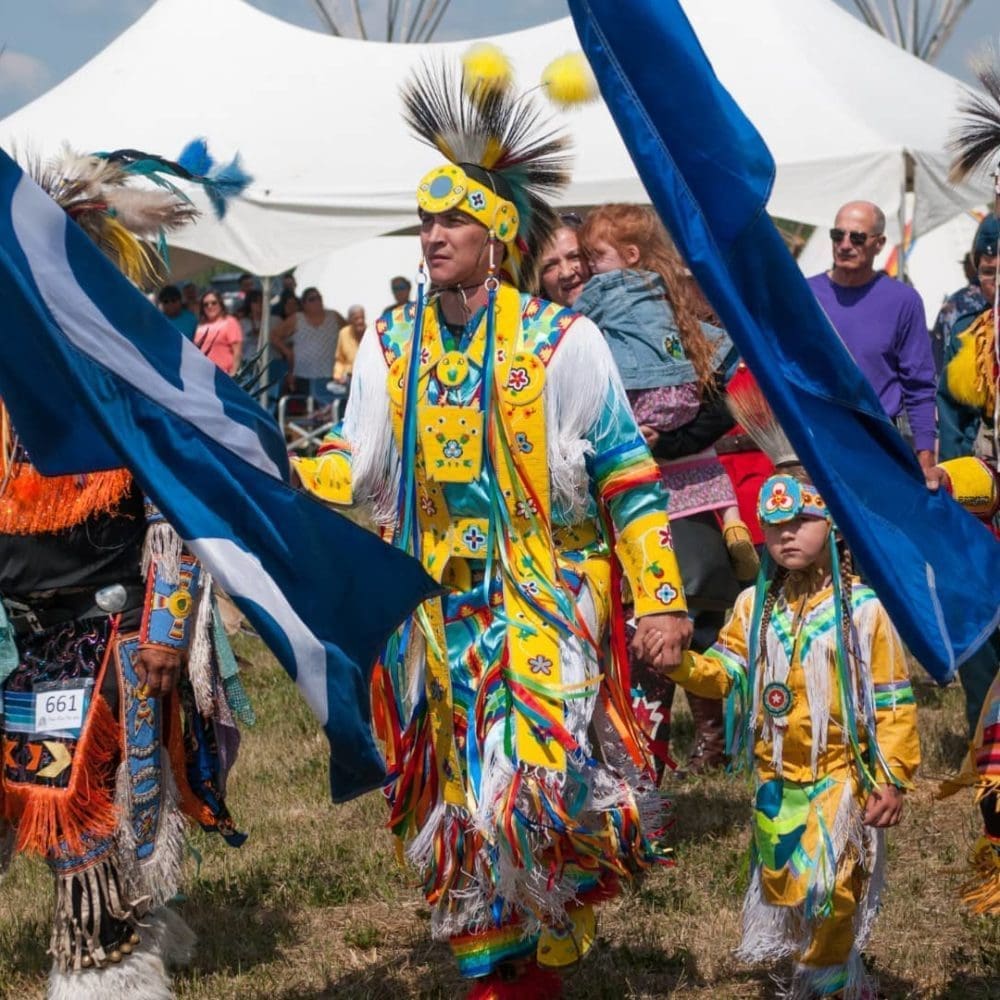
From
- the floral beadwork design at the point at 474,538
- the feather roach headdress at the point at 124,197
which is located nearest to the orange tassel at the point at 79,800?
the floral beadwork design at the point at 474,538

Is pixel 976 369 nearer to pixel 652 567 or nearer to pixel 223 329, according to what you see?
pixel 652 567

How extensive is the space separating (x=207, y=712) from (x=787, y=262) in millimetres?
1815

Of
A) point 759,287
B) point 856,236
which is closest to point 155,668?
point 759,287

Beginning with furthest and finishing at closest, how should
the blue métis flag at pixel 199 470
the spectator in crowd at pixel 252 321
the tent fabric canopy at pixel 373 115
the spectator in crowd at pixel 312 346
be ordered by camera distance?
the spectator in crowd at pixel 252 321 → the spectator in crowd at pixel 312 346 → the tent fabric canopy at pixel 373 115 → the blue métis flag at pixel 199 470

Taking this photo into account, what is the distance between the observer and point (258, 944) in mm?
4633

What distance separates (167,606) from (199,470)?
55 centimetres

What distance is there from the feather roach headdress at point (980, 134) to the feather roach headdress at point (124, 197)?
186 centimetres

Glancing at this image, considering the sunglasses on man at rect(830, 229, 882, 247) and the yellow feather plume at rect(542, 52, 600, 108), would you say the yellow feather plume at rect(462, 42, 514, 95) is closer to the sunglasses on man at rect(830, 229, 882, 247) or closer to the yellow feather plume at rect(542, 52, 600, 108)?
the yellow feather plume at rect(542, 52, 600, 108)

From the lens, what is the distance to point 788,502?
12.6 feet

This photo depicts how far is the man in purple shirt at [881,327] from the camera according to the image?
245 inches

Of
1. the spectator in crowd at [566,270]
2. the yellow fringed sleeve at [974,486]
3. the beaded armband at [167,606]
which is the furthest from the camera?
the spectator in crowd at [566,270]

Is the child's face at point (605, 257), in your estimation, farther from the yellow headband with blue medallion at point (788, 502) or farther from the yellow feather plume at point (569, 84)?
the yellow headband with blue medallion at point (788, 502)

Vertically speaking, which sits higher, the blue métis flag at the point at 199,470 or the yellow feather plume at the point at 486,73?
the yellow feather plume at the point at 486,73

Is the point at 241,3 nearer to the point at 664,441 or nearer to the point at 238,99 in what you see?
the point at 238,99
